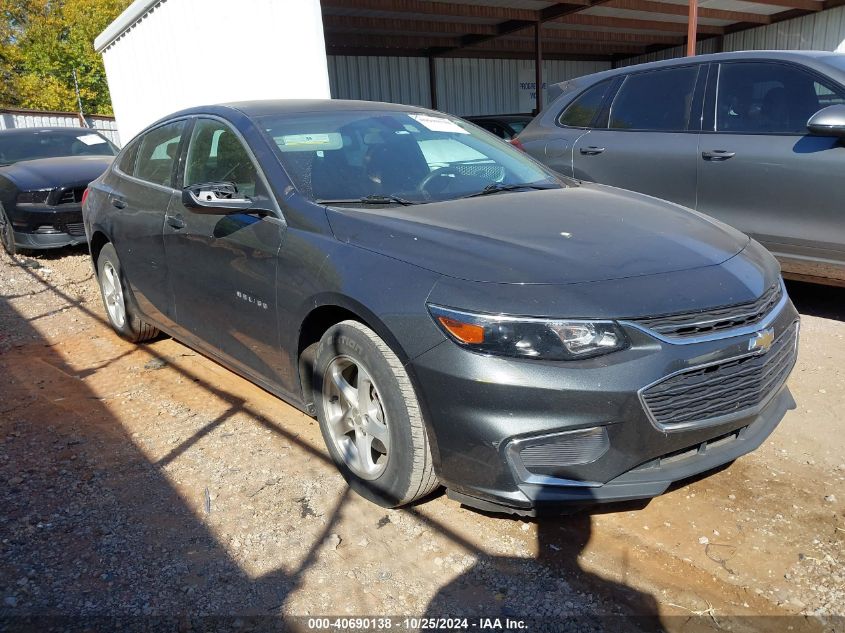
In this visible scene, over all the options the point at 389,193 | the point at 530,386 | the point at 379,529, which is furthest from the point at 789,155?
the point at 379,529

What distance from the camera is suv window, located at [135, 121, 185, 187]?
4.15 m

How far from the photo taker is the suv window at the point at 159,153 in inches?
163

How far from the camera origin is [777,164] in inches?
179

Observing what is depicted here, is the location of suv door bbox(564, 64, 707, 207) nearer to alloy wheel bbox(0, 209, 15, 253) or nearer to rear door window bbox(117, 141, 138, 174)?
rear door window bbox(117, 141, 138, 174)

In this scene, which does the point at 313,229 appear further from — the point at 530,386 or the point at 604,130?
the point at 604,130

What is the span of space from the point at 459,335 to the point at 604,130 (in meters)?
3.81

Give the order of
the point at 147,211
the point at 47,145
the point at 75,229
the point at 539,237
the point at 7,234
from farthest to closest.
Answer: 1. the point at 47,145
2. the point at 7,234
3. the point at 75,229
4. the point at 147,211
5. the point at 539,237

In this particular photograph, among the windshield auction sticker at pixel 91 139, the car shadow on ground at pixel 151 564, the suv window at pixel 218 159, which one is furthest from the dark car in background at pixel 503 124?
the car shadow on ground at pixel 151 564

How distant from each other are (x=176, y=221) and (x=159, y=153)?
770 millimetres

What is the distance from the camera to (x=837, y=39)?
57.5 ft

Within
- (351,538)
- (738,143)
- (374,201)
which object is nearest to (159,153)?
(374,201)

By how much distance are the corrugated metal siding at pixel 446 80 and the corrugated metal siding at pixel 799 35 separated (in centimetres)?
486

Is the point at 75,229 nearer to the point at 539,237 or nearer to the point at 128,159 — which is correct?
the point at 128,159

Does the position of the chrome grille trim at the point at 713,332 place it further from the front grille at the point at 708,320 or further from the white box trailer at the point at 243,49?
the white box trailer at the point at 243,49
